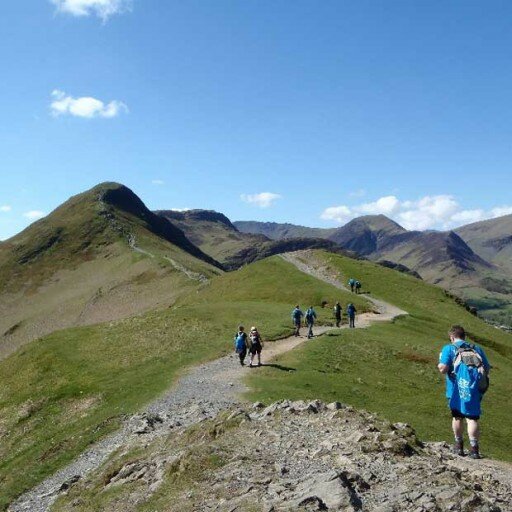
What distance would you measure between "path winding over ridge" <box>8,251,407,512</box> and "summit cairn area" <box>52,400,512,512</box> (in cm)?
299

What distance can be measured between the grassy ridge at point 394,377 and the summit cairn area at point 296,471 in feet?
31.2

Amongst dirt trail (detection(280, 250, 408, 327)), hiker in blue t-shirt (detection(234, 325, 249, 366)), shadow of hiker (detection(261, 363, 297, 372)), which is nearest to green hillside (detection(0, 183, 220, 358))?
dirt trail (detection(280, 250, 408, 327))

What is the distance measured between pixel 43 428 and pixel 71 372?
11803 millimetres

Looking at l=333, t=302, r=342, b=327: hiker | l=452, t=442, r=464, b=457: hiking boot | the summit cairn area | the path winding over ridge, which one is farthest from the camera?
l=333, t=302, r=342, b=327: hiker

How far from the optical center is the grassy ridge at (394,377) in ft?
109

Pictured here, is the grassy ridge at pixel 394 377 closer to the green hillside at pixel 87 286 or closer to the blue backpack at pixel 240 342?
the blue backpack at pixel 240 342

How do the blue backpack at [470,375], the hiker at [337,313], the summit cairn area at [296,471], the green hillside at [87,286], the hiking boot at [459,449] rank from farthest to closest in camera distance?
the green hillside at [87,286]
the hiker at [337,313]
the hiking boot at [459,449]
the blue backpack at [470,375]
the summit cairn area at [296,471]

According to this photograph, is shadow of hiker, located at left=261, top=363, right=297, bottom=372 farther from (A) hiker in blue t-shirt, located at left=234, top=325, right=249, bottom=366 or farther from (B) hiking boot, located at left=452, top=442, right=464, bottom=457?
(B) hiking boot, located at left=452, top=442, right=464, bottom=457

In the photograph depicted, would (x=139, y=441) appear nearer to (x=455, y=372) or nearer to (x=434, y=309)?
(x=455, y=372)

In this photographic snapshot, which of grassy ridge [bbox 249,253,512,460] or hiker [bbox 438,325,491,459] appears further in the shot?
grassy ridge [bbox 249,253,512,460]

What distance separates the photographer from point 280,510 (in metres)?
14.0

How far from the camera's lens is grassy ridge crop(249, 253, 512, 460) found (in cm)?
3338

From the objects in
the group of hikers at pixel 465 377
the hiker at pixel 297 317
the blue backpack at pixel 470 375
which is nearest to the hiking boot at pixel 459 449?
the group of hikers at pixel 465 377

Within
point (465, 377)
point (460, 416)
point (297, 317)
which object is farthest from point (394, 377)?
point (465, 377)
